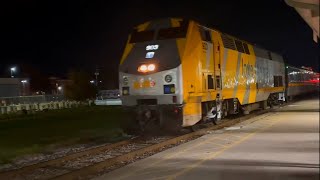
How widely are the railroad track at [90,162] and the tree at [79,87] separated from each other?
45.6 metres

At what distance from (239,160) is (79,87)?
52.6m

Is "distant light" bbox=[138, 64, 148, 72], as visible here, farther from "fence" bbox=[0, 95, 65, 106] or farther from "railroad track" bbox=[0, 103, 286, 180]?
"fence" bbox=[0, 95, 65, 106]

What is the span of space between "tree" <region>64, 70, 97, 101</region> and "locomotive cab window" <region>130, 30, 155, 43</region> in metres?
44.6

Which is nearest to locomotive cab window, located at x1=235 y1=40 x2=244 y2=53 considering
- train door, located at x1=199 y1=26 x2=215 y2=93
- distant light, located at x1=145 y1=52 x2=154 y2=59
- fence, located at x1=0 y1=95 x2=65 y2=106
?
train door, located at x1=199 y1=26 x2=215 y2=93

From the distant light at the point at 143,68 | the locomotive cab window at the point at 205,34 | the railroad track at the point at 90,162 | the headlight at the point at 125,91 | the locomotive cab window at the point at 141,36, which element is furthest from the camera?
the locomotive cab window at the point at 205,34

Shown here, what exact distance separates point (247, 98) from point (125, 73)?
917 cm

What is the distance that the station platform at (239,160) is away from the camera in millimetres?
8789

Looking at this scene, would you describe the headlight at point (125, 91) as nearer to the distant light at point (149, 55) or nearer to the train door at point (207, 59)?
the distant light at point (149, 55)

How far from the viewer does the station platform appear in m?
8.79

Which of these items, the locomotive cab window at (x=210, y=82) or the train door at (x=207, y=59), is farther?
the locomotive cab window at (x=210, y=82)

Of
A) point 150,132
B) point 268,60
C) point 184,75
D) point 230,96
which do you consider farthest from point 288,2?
point 268,60

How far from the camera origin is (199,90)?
1677 cm

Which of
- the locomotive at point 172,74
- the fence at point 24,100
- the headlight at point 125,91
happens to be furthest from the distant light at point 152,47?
the fence at point 24,100

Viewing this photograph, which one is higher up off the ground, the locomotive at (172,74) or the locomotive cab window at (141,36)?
the locomotive cab window at (141,36)
